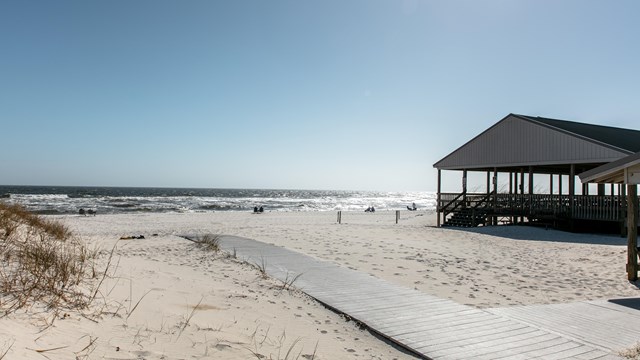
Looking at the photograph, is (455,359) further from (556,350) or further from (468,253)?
(468,253)

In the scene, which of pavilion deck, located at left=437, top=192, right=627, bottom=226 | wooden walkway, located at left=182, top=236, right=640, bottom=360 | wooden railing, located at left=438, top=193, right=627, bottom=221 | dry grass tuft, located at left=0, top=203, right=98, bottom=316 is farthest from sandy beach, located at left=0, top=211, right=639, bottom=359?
pavilion deck, located at left=437, top=192, right=627, bottom=226

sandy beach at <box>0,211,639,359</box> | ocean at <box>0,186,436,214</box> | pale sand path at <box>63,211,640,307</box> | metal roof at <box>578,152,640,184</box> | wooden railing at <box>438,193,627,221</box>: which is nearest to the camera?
sandy beach at <box>0,211,639,359</box>

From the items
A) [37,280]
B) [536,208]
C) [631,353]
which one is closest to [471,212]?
[536,208]

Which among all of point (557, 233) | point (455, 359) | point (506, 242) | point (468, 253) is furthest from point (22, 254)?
point (557, 233)

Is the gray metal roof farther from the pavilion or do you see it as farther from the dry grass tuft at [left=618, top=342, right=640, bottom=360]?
the dry grass tuft at [left=618, top=342, right=640, bottom=360]

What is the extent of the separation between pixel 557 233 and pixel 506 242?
4.24 meters

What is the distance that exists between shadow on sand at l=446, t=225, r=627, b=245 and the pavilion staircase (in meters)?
2.00

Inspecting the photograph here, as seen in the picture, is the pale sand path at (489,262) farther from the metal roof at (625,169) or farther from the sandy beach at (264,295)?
the metal roof at (625,169)

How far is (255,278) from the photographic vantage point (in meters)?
7.80

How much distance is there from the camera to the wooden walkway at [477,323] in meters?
4.58

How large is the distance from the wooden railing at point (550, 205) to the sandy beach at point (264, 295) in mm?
3847

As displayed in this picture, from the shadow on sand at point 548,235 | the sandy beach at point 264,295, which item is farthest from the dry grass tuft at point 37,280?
the shadow on sand at point 548,235

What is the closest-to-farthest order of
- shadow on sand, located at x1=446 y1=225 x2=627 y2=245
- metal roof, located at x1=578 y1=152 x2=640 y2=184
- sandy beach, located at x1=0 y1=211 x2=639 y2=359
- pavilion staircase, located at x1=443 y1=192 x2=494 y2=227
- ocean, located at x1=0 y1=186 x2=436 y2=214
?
sandy beach, located at x1=0 y1=211 x2=639 y2=359
metal roof, located at x1=578 y1=152 x2=640 y2=184
shadow on sand, located at x1=446 y1=225 x2=627 y2=245
pavilion staircase, located at x1=443 y1=192 x2=494 y2=227
ocean, located at x1=0 y1=186 x2=436 y2=214

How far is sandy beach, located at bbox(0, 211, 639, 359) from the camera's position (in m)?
3.99
